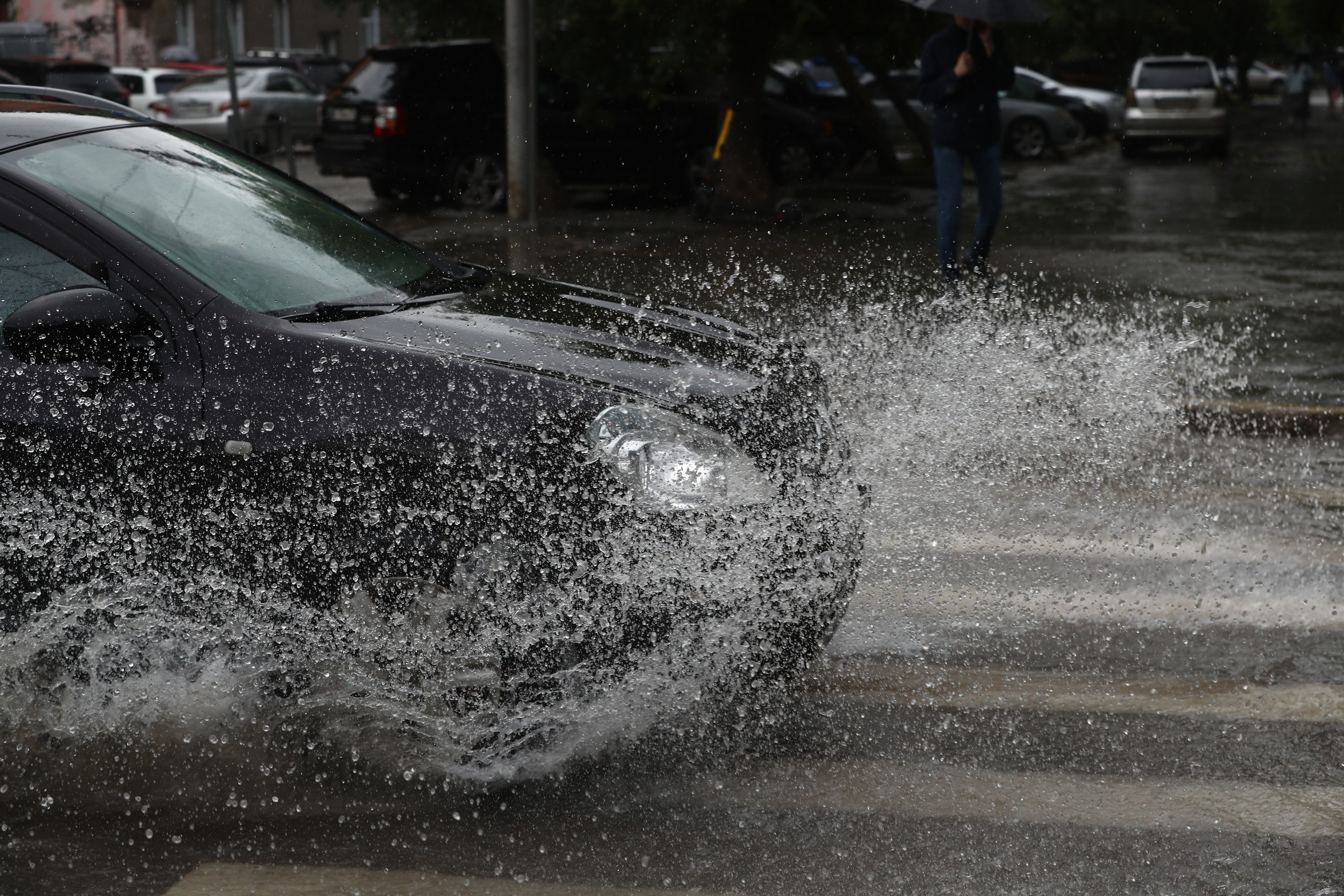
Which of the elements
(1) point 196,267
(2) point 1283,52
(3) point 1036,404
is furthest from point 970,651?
(2) point 1283,52

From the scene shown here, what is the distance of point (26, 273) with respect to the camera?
355 centimetres

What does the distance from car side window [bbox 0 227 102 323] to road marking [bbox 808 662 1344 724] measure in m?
2.22

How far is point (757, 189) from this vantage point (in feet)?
48.7

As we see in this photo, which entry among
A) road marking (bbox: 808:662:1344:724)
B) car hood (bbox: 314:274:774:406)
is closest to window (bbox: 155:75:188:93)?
car hood (bbox: 314:274:774:406)

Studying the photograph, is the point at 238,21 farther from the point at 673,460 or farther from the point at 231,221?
the point at 673,460

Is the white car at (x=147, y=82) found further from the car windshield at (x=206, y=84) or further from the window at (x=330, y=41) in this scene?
the window at (x=330, y=41)

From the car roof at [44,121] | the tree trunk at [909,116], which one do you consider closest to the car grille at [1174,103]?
the tree trunk at [909,116]

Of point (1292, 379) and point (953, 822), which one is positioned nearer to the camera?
point (953, 822)

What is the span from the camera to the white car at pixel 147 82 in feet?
92.5

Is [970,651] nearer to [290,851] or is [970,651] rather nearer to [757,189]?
[290,851]

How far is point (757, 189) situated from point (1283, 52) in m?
52.3

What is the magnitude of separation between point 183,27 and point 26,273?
51.2 m

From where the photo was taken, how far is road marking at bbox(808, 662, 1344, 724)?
3848 mm

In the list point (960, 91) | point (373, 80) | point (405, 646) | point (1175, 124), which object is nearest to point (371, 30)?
point (1175, 124)
